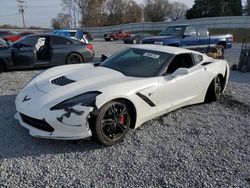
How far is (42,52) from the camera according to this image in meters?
9.23

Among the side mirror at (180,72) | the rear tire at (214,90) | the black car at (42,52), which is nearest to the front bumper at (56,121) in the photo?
the side mirror at (180,72)

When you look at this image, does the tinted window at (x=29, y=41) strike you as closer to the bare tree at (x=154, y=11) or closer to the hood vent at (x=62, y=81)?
the hood vent at (x=62, y=81)

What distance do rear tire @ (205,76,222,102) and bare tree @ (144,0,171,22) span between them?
71388 mm

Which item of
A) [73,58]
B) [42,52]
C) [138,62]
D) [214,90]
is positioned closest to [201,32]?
[73,58]

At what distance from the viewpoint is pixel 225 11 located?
6088 cm

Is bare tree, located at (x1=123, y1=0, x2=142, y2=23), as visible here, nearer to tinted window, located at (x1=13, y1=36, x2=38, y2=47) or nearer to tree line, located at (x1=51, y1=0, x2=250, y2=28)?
tree line, located at (x1=51, y1=0, x2=250, y2=28)

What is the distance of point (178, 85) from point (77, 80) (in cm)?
165

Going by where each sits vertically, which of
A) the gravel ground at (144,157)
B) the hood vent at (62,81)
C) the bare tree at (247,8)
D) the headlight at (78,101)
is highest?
the bare tree at (247,8)

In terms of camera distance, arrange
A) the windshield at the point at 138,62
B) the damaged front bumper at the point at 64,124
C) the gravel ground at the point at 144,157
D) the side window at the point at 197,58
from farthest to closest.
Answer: the side window at the point at 197,58 → the windshield at the point at 138,62 → the damaged front bumper at the point at 64,124 → the gravel ground at the point at 144,157

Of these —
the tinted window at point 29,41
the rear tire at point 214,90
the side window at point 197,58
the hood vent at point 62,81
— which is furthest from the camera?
the tinted window at point 29,41

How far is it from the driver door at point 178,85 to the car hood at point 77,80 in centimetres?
65

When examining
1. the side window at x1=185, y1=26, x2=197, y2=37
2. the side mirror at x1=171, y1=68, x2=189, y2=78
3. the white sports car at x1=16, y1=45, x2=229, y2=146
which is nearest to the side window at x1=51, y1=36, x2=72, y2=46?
the white sports car at x1=16, y1=45, x2=229, y2=146

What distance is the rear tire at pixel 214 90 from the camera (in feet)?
18.1

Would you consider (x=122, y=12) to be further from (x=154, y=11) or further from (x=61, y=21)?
(x=61, y=21)
